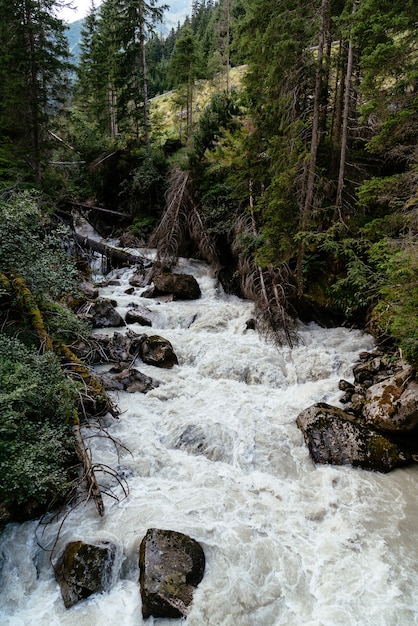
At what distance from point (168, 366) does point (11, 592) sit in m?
6.32

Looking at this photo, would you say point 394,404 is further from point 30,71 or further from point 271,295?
point 30,71

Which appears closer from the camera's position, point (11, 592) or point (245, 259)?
point (11, 592)

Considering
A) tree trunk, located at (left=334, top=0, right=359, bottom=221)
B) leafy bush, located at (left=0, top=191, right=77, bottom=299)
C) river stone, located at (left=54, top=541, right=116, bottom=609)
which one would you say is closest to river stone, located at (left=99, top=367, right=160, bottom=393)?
leafy bush, located at (left=0, top=191, right=77, bottom=299)

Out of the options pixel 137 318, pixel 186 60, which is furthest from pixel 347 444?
pixel 186 60

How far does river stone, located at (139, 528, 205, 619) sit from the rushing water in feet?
0.42

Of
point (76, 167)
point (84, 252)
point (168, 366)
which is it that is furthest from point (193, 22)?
point (168, 366)

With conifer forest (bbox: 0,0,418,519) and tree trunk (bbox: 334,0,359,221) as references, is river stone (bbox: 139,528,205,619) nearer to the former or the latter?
conifer forest (bbox: 0,0,418,519)

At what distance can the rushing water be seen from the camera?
4402 mm

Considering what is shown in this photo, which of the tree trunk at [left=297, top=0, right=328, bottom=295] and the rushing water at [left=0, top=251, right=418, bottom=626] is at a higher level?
the tree trunk at [left=297, top=0, right=328, bottom=295]

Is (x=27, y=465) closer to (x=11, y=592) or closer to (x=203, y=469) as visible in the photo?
(x=11, y=592)

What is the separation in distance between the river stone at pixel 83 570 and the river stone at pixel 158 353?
5.77 m

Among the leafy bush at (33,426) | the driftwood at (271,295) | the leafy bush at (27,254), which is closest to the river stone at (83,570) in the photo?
the leafy bush at (33,426)

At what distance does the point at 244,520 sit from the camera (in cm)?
562

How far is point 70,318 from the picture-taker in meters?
8.38
